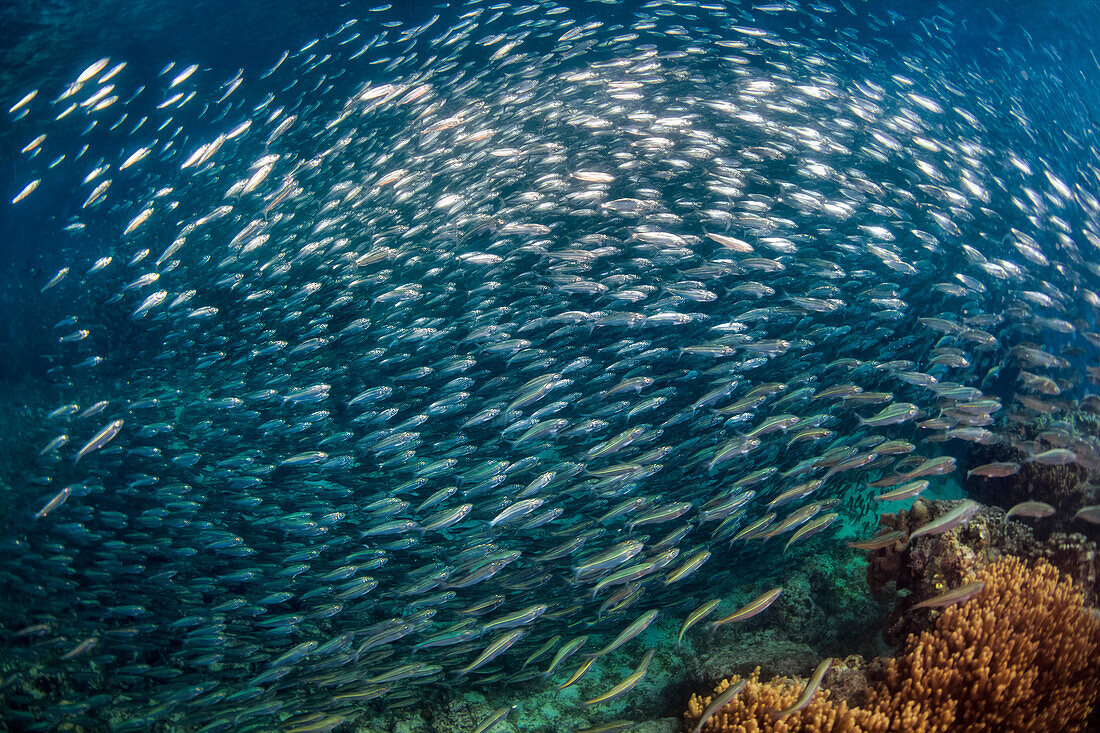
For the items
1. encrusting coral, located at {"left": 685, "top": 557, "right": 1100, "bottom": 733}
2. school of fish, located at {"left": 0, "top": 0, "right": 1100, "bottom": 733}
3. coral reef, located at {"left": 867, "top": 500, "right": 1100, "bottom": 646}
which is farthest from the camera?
school of fish, located at {"left": 0, "top": 0, "right": 1100, "bottom": 733}

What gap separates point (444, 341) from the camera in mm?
8695

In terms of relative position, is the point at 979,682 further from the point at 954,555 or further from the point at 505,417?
the point at 505,417

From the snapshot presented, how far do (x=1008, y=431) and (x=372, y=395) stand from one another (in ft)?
33.9

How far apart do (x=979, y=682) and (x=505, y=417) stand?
493 centimetres

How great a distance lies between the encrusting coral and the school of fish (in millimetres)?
756

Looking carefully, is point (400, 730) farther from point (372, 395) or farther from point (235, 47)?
point (235, 47)

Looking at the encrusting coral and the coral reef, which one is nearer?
the encrusting coral

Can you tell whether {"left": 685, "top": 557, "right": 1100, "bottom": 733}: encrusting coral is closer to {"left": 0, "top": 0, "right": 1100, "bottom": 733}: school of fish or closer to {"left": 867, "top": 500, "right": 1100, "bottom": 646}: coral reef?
{"left": 867, "top": 500, "right": 1100, "bottom": 646}: coral reef

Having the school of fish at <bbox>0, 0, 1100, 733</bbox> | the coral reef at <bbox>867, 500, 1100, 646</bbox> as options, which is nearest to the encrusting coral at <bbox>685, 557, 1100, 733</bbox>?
the coral reef at <bbox>867, 500, 1100, 646</bbox>

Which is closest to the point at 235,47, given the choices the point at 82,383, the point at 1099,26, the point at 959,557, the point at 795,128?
the point at 82,383

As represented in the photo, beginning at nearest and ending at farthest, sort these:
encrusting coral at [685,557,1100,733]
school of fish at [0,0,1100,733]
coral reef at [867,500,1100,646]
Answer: encrusting coral at [685,557,1100,733]
coral reef at [867,500,1100,646]
school of fish at [0,0,1100,733]

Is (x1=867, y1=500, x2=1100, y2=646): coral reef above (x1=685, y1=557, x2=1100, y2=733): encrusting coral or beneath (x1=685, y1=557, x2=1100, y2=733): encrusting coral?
beneath

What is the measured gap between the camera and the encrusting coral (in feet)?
12.0

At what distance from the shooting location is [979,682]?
3.72m
